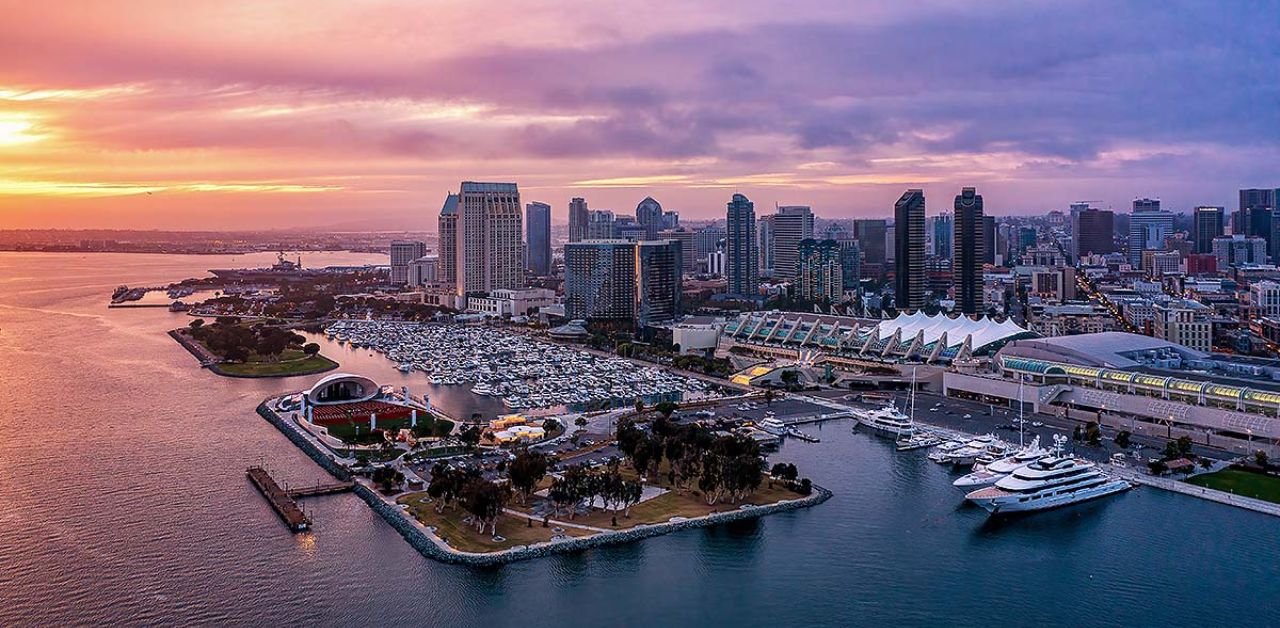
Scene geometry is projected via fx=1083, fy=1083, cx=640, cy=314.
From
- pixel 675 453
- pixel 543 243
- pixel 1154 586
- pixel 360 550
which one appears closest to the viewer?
pixel 1154 586

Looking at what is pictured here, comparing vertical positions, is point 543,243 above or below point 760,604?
above

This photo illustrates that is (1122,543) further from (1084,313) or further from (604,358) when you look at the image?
(1084,313)

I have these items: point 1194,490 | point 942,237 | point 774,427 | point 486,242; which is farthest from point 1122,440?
point 942,237

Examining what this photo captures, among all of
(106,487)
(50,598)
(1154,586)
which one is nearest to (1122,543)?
(1154,586)

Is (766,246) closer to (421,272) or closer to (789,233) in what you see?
(789,233)

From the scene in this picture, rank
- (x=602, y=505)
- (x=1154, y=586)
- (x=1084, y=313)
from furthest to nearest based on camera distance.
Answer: (x=1084, y=313) → (x=602, y=505) → (x=1154, y=586)

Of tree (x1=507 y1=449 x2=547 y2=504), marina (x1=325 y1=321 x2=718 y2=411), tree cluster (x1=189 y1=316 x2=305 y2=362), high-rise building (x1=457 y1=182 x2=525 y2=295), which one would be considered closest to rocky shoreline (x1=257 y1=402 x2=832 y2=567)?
tree (x1=507 y1=449 x2=547 y2=504)

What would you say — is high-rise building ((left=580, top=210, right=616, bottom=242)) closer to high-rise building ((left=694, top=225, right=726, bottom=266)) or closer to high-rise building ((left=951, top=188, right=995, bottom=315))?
high-rise building ((left=694, top=225, right=726, bottom=266))
